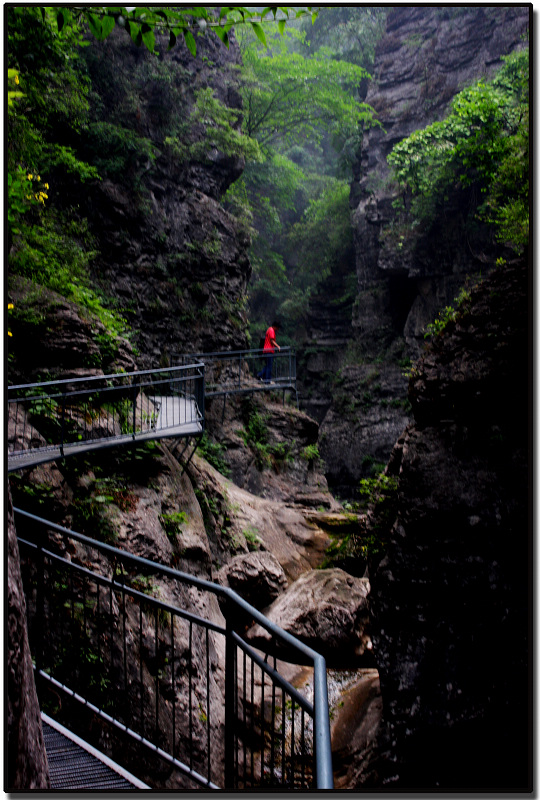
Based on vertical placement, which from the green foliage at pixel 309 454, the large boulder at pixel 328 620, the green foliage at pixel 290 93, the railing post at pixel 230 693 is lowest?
the large boulder at pixel 328 620

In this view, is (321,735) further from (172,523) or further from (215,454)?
(215,454)

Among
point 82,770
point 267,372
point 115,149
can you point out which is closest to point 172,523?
point 82,770

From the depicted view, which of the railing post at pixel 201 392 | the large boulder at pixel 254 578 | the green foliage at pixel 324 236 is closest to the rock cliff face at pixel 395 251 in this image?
the green foliage at pixel 324 236

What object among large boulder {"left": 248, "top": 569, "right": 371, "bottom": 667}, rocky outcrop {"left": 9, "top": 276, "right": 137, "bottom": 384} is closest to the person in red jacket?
rocky outcrop {"left": 9, "top": 276, "right": 137, "bottom": 384}

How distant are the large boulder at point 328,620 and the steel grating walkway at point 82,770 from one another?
3.95 m

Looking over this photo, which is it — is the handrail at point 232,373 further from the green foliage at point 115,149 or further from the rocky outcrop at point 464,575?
the rocky outcrop at point 464,575

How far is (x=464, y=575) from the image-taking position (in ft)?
14.6

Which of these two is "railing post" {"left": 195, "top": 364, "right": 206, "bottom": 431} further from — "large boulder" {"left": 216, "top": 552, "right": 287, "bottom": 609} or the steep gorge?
"large boulder" {"left": 216, "top": 552, "right": 287, "bottom": 609}

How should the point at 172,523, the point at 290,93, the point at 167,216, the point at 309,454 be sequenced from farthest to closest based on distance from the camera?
1. the point at 290,93
2. the point at 309,454
3. the point at 167,216
4. the point at 172,523

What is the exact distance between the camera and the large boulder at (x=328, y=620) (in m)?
6.46

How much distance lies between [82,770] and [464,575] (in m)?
3.33

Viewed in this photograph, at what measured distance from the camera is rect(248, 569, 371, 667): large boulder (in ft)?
21.2

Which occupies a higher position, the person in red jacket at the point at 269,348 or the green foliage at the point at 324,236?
the green foliage at the point at 324,236

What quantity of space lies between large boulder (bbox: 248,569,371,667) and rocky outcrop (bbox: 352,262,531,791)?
1727 mm
